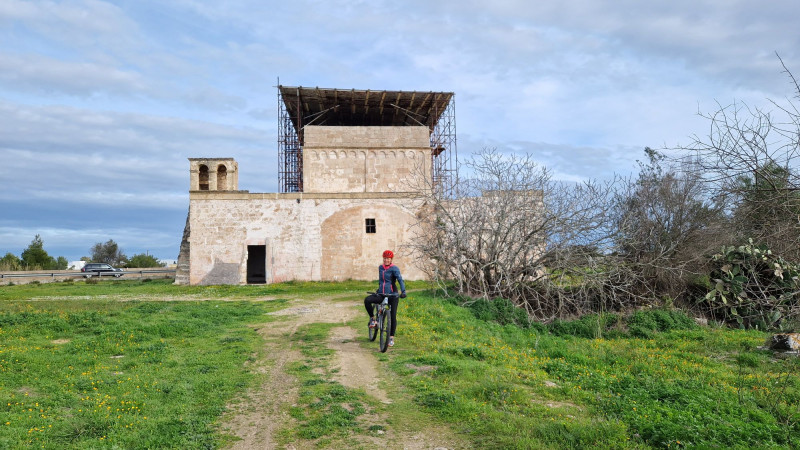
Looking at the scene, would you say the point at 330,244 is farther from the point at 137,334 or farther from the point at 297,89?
the point at 137,334

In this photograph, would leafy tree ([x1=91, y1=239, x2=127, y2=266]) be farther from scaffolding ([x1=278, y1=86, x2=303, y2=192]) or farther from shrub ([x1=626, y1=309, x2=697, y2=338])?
shrub ([x1=626, y1=309, x2=697, y2=338])

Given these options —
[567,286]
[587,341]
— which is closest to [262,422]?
[587,341]

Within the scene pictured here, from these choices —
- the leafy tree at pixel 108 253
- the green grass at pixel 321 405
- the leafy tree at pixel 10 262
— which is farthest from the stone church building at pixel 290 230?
the leafy tree at pixel 108 253

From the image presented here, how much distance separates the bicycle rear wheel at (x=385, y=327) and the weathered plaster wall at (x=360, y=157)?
19.6m

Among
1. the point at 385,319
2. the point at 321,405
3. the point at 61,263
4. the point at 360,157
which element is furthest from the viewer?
the point at 61,263

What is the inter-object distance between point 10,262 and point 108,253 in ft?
72.4

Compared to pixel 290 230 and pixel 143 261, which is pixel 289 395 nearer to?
pixel 290 230

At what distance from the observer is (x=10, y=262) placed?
142 ft

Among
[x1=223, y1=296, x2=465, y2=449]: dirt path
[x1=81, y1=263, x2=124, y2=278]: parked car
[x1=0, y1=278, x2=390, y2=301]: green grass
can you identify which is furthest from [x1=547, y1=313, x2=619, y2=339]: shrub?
[x1=81, y1=263, x2=124, y2=278]: parked car

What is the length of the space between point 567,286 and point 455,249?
352cm

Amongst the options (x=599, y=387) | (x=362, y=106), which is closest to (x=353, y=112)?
A: (x=362, y=106)

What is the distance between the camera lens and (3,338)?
10.4 m

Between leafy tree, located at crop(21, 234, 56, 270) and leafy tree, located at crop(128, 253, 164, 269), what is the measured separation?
7.44 metres

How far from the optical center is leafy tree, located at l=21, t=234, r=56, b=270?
4738 centimetres
